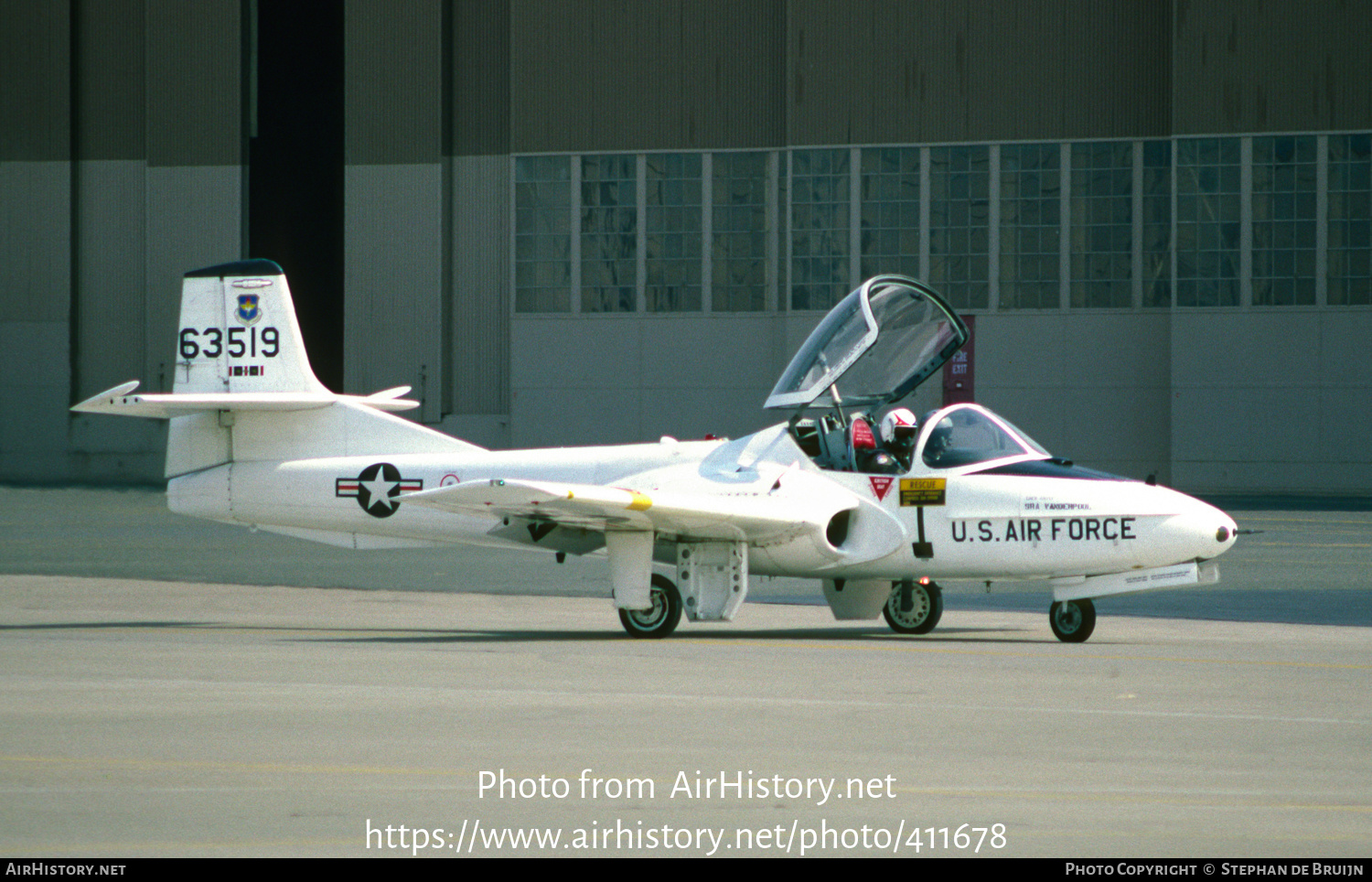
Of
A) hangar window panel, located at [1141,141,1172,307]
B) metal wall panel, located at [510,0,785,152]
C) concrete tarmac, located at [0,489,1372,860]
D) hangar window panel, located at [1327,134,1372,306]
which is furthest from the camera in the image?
metal wall panel, located at [510,0,785,152]

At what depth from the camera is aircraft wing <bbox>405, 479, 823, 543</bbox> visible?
40.5 ft

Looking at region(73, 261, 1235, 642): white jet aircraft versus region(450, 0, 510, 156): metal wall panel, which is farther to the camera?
region(450, 0, 510, 156): metal wall panel

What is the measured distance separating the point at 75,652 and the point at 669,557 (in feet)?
16.7

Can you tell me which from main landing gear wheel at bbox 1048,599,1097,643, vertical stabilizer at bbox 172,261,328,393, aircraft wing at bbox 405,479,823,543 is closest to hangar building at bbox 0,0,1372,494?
vertical stabilizer at bbox 172,261,328,393

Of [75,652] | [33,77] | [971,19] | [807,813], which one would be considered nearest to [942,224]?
[971,19]

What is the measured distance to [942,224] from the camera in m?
39.2

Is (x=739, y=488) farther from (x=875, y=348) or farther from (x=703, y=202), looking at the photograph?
(x=703, y=202)

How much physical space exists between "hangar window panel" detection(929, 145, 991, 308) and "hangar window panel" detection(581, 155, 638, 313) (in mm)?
7902

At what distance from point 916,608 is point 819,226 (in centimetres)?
2694

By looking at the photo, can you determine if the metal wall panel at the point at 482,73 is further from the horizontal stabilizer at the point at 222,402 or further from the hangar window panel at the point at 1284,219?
the horizontal stabilizer at the point at 222,402

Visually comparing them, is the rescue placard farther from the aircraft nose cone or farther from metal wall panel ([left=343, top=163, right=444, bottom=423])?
metal wall panel ([left=343, top=163, right=444, bottom=423])

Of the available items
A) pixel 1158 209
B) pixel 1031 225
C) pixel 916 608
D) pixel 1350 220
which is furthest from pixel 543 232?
pixel 916 608

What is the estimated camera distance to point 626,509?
12.5m

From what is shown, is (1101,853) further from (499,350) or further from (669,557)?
(499,350)
